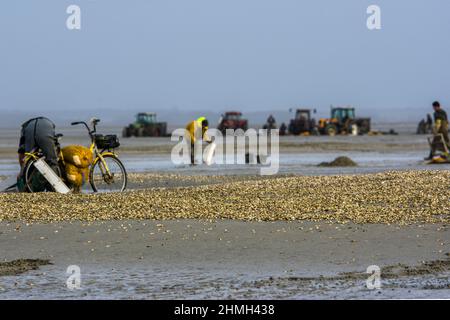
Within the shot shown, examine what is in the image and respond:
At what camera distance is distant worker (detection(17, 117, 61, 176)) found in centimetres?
1828

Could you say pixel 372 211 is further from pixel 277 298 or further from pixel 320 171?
pixel 320 171

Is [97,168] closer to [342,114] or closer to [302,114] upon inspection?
[342,114]

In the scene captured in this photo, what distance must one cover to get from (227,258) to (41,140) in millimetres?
8153

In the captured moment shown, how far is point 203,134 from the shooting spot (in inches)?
1280

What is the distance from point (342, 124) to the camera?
7569cm

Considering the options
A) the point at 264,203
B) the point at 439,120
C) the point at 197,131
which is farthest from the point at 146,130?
the point at 264,203

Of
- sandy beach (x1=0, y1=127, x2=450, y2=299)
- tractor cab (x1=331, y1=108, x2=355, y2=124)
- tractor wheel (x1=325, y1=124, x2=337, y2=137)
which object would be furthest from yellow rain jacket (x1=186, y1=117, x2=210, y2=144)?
tractor cab (x1=331, y1=108, x2=355, y2=124)

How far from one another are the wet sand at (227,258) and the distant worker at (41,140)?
14.5 ft
